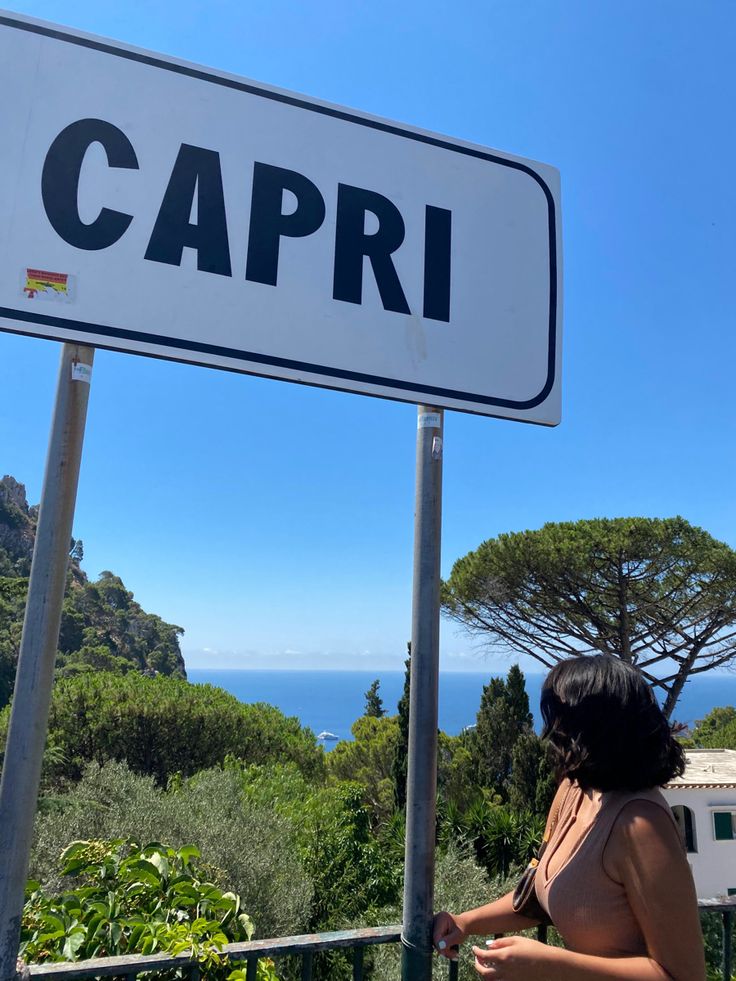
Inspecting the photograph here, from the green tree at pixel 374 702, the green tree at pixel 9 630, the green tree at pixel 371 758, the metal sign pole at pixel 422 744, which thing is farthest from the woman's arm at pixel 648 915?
the green tree at pixel 374 702

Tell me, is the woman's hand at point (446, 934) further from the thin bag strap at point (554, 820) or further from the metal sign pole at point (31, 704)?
the metal sign pole at point (31, 704)

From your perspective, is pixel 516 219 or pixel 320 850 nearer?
pixel 516 219

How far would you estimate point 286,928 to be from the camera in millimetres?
6926

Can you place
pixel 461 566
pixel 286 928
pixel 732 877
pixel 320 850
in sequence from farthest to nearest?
1. pixel 461 566
2. pixel 732 877
3. pixel 320 850
4. pixel 286 928

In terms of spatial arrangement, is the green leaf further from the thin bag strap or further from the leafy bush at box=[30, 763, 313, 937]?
the leafy bush at box=[30, 763, 313, 937]

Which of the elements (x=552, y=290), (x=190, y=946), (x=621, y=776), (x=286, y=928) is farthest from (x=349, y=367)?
(x=286, y=928)

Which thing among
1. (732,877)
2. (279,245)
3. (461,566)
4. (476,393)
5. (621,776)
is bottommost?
(732,877)

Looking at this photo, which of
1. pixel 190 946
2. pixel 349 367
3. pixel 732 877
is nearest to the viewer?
pixel 349 367

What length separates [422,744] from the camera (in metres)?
1.25

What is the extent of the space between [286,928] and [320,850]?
247 centimetres

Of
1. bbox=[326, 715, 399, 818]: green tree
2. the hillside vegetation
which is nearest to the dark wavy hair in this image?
bbox=[326, 715, 399, 818]: green tree

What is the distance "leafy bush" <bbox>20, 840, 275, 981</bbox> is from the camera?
159 cm

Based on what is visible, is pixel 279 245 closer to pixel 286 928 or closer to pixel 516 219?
pixel 516 219

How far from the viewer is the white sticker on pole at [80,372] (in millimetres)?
1153
